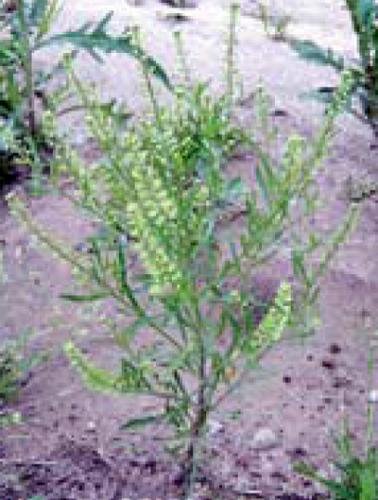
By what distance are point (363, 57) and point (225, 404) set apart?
120 cm

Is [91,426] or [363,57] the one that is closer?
[91,426]

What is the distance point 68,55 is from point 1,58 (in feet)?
4.27

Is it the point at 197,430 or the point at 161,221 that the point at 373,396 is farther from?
the point at 161,221

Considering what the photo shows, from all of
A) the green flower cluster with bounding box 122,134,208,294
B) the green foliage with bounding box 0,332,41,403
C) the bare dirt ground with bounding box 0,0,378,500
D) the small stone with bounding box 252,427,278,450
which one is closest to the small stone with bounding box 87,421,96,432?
the bare dirt ground with bounding box 0,0,378,500

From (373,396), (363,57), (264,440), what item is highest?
(363,57)

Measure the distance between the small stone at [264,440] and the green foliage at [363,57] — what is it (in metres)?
1.14

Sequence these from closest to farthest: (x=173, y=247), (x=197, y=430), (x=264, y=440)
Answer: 1. (x=173, y=247)
2. (x=197, y=430)
3. (x=264, y=440)

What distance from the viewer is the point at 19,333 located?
108 inches

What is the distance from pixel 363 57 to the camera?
10.4ft

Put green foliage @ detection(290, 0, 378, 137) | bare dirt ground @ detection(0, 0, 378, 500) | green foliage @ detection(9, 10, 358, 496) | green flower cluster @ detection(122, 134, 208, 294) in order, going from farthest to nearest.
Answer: green foliage @ detection(290, 0, 378, 137)
bare dirt ground @ detection(0, 0, 378, 500)
green foliage @ detection(9, 10, 358, 496)
green flower cluster @ detection(122, 134, 208, 294)

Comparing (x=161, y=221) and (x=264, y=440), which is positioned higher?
(x=161, y=221)

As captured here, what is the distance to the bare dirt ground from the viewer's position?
2279mm

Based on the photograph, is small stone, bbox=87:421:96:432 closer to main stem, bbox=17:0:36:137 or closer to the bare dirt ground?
the bare dirt ground

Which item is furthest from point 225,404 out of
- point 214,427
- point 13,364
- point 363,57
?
point 363,57
